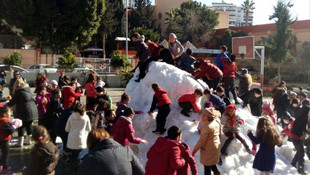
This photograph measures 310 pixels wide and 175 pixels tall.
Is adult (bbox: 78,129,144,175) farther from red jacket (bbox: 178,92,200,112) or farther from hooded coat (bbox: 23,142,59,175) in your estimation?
red jacket (bbox: 178,92,200,112)

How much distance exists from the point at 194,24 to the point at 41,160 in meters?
44.4

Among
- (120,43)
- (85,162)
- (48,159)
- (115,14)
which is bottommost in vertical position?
(48,159)

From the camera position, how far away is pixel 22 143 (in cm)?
777

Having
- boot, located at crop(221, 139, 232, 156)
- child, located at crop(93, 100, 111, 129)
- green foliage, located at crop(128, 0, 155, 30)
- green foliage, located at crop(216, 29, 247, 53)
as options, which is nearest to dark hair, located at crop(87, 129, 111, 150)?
child, located at crop(93, 100, 111, 129)

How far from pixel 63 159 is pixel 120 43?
36008 millimetres

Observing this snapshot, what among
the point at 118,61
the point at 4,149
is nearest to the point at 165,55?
the point at 4,149

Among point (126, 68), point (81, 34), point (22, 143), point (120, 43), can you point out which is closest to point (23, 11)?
point (81, 34)

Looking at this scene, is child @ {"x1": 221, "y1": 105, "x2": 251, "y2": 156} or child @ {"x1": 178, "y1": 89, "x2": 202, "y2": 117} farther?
child @ {"x1": 178, "y1": 89, "x2": 202, "y2": 117}

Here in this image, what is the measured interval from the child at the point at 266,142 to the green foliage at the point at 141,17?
4631 cm

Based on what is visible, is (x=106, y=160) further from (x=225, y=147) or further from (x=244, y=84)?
(x=244, y=84)

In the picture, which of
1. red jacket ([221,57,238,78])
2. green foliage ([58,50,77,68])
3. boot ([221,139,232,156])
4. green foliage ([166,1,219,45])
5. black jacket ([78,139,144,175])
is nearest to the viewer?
black jacket ([78,139,144,175])

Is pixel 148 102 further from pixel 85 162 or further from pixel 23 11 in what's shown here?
pixel 23 11

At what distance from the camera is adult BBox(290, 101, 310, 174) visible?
6375mm

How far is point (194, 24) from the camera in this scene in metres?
46.1
